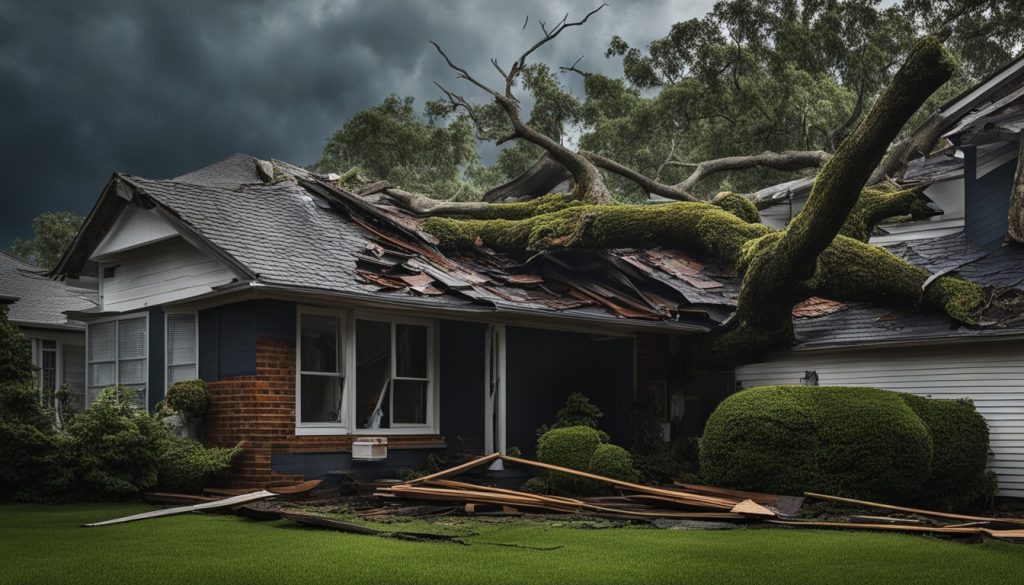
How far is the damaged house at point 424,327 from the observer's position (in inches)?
533

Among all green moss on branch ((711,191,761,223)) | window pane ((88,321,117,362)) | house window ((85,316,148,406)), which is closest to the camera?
house window ((85,316,148,406))

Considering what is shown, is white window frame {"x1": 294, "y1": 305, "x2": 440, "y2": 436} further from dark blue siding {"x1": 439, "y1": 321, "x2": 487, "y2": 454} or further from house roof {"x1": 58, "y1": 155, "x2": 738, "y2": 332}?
house roof {"x1": 58, "y1": 155, "x2": 738, "y2": 332}

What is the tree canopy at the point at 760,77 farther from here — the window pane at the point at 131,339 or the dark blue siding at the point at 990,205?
the window pane at the point at 131,339

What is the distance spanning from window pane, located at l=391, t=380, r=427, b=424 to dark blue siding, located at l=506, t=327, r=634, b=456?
1539mm

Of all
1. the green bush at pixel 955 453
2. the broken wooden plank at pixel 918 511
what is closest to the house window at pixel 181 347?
the broken wooden plank at pixel 918 511

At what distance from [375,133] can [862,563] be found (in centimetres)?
3460

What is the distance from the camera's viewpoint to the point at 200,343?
46.7 feet

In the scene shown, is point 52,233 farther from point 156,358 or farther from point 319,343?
point 319,343

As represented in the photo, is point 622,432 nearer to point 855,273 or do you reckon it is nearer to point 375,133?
point 855,273

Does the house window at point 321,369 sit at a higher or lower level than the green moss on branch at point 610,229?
lower

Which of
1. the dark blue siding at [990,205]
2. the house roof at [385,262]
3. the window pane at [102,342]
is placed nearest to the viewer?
the house roof at [385,262]

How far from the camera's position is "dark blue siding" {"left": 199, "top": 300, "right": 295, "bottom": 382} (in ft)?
43.8

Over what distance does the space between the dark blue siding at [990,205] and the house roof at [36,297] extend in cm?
1672

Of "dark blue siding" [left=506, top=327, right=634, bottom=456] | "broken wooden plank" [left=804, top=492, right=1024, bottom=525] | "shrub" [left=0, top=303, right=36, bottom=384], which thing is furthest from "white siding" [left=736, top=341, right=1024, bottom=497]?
"shrub" [left=0, top=303, right=36, bottom=384]
